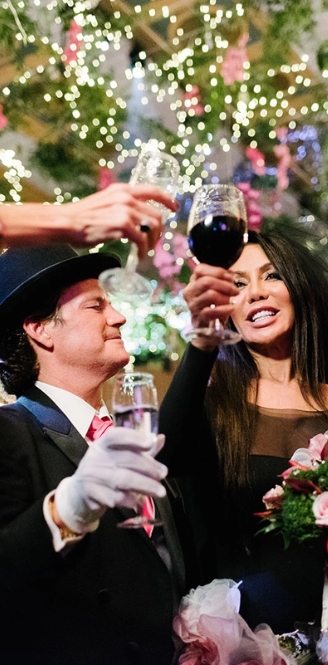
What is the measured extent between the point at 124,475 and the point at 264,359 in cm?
120

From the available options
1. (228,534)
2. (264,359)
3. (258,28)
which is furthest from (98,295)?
(258,28)

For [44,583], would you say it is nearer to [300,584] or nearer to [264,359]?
[300,584]

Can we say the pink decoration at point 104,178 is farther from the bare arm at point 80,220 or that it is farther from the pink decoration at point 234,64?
the bare arm at point 80,220

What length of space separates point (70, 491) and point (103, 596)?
0.47m

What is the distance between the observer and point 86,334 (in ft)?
6.75

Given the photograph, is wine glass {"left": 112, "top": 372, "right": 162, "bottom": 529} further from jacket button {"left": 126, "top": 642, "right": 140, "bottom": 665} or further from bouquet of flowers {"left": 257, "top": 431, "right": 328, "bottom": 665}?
jacket button {"left": 126, "top": 642, "right": 140, "bottom": 665}

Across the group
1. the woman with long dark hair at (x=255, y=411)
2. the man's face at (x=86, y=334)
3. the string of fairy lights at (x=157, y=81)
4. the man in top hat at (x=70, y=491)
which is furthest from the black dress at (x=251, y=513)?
the string of fairy lights at (x=157, y=81)

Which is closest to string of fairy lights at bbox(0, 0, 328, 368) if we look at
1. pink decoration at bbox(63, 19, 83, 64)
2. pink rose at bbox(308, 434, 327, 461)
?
pink decoration at bbox(63, 19, 83, 64)

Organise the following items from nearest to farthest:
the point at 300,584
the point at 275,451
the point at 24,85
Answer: the point at 300,584 < the point at 275,451 < the point at 24,85

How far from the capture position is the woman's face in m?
2.21

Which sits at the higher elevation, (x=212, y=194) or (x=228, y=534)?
(x=212, y=194)

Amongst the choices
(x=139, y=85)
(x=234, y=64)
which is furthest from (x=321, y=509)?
(x=139, y=85)

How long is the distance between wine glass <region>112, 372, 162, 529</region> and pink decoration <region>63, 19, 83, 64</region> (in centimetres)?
353

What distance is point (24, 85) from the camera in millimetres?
4539
